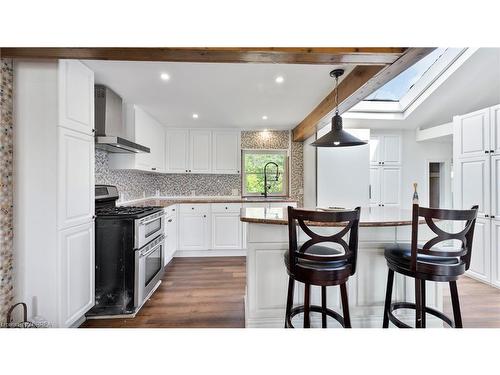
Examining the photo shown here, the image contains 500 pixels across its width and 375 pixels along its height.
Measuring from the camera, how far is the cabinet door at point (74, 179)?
5.51ft

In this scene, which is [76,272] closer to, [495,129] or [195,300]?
[195,300]

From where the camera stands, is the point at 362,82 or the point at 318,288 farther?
the point at 362,82

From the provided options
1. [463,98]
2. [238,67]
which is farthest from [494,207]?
[238,67]

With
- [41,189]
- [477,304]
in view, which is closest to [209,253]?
[41,189]

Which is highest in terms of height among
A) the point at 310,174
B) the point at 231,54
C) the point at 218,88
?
the point at 218,88

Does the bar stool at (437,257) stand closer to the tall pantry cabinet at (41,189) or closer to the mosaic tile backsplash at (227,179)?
the tall pantry cabinet at (41,189)

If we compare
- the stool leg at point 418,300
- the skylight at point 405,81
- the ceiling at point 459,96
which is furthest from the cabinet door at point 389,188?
the stool leg at point 418,300

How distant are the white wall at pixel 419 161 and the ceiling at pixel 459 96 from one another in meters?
0.33

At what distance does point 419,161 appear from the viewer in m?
4.38

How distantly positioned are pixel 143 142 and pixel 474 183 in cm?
459

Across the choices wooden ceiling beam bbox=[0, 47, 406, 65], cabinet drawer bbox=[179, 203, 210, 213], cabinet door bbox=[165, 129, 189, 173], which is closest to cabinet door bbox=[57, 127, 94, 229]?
wooden ceiling beam bbox=[0, 47, 406, 65]

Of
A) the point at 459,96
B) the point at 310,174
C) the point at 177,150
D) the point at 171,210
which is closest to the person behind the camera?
the point at 459,96

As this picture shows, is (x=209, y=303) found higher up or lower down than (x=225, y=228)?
lower down
